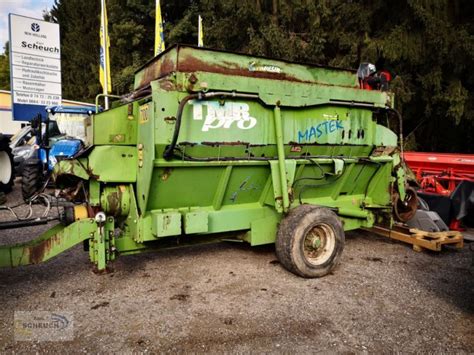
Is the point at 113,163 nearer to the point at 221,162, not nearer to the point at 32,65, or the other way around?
the point at 221,162

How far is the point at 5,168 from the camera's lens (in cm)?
918

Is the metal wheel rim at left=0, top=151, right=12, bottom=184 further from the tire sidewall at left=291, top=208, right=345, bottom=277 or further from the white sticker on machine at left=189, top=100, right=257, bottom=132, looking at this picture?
the tire sidewall at left=291, top=208, right=345, bottom=277

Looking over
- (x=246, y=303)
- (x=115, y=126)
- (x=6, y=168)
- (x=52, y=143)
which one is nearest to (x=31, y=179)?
(x=6, y=168)

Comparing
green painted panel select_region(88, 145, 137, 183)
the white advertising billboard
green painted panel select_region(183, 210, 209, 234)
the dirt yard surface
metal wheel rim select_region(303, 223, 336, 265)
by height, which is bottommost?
the dirt yard surface

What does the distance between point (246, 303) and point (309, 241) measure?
44.8 inches

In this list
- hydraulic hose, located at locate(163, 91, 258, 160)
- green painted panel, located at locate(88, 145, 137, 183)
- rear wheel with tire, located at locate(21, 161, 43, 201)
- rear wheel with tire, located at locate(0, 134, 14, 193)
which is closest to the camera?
hydraulic hose, located at locate(163, 91, 258, 160)

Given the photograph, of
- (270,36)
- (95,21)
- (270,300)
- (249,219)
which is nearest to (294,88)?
(249,219)

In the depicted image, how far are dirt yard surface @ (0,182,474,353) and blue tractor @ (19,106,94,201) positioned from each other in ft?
12.9

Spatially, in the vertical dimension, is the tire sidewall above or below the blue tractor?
below

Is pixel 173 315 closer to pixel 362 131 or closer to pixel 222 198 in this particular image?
pixel 222 198

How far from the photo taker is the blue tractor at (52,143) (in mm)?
8180

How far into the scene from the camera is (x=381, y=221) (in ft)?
17.8

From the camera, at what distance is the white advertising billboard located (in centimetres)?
1043

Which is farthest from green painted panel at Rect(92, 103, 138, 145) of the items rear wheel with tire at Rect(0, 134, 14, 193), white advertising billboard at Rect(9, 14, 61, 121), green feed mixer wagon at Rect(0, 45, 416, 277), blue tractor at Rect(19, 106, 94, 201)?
white advertising billboard at Rect(9, 14, 61, 121)
